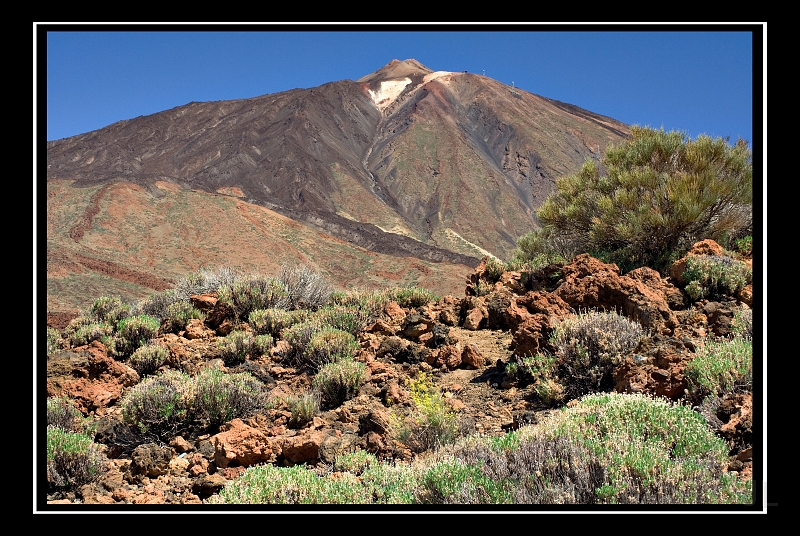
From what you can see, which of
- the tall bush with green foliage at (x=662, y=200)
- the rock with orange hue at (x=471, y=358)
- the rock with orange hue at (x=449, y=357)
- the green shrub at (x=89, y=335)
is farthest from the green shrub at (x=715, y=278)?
the green shrub at (x=89, y=335)

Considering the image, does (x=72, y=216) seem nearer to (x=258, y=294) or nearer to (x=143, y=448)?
(x=258, y=294)

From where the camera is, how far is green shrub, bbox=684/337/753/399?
3.55 metres

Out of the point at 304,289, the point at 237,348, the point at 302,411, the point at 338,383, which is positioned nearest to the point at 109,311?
the point at 304,289

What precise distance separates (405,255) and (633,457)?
114 ft

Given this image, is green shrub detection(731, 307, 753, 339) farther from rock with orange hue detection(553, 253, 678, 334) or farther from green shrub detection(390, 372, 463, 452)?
green shrub detection(390, 372, 463, 452)

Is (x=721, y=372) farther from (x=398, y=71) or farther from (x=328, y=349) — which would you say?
(x=398, y=71)

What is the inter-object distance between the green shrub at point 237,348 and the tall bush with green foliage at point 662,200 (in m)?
5.32

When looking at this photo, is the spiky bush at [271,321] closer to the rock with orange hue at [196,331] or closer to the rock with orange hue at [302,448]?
the rock with orange hue at [196,331]

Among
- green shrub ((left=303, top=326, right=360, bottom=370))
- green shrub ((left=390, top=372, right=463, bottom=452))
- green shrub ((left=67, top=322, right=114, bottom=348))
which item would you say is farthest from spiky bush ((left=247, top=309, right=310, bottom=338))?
green shrub ((left=390, top=372, right=463, bottom=452))

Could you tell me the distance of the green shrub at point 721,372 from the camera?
140 inches

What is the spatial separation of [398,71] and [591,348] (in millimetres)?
108413
